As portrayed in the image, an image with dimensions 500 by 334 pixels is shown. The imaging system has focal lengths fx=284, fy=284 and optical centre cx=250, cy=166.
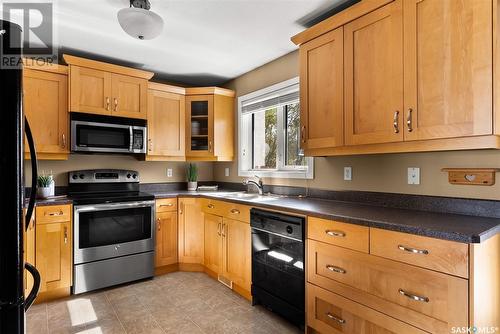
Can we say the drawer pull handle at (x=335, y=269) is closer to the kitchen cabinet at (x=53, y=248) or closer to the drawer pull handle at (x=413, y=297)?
the drawer pull handle at (x=413, y=297)

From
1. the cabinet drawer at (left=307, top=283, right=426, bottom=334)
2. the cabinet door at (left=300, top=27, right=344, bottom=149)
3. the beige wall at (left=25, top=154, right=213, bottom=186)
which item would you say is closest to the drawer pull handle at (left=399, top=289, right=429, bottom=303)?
the cabinet drawer at (left=307, top=283, right=426, bottom=334)

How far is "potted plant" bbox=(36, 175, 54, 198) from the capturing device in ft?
8.98

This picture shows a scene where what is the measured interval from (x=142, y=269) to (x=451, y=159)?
290 cm

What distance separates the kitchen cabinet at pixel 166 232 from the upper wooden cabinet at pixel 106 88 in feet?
3.44

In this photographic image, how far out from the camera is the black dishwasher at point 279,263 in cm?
199

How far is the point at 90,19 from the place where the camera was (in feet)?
7.43

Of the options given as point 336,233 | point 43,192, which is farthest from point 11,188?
point 43,192

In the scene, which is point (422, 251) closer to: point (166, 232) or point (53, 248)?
point (166, 232)

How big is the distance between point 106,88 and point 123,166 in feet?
3.10

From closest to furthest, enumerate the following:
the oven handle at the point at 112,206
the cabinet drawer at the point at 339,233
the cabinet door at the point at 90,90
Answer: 1. the cabinet drawer at the point at 339,233
2. the oven handle at the point at 112,206
3. the cabinet door at the point at 90,90

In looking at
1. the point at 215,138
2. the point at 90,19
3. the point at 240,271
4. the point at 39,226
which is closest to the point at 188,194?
the point at 215,138

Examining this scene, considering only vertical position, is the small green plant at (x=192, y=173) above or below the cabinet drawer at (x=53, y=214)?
above

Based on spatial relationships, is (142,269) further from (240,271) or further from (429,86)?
(429,86)

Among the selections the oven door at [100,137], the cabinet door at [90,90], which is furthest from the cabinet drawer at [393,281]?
the cabinet door at [90,90]
